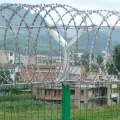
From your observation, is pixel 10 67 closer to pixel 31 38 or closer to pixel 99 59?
pixel 31 38

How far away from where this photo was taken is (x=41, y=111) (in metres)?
8.92

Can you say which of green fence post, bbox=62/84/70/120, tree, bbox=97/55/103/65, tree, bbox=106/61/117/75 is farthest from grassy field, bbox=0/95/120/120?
tree, bbox=97/55/103/65

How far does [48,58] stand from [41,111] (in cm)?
148

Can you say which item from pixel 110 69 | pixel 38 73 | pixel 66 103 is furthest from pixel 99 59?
pixel 38 73

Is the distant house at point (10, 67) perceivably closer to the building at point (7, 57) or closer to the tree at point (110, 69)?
the building at point (7, 57)

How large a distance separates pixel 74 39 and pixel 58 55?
42 cm

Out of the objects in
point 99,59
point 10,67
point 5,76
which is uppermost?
point 99,59

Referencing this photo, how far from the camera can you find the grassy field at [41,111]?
7723mm

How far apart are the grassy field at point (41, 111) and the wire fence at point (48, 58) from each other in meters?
0.02

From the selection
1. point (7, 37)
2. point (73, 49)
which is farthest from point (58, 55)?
point (7, 37)

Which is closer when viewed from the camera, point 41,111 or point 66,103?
point 66,103

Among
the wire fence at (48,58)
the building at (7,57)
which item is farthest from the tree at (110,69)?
the building at (7,57)

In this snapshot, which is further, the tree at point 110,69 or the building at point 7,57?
the tree at point 110,69

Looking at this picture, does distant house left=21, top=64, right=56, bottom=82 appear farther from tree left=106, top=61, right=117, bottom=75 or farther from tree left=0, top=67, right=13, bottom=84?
tree left=106, top=61, right=117, bottom=75
